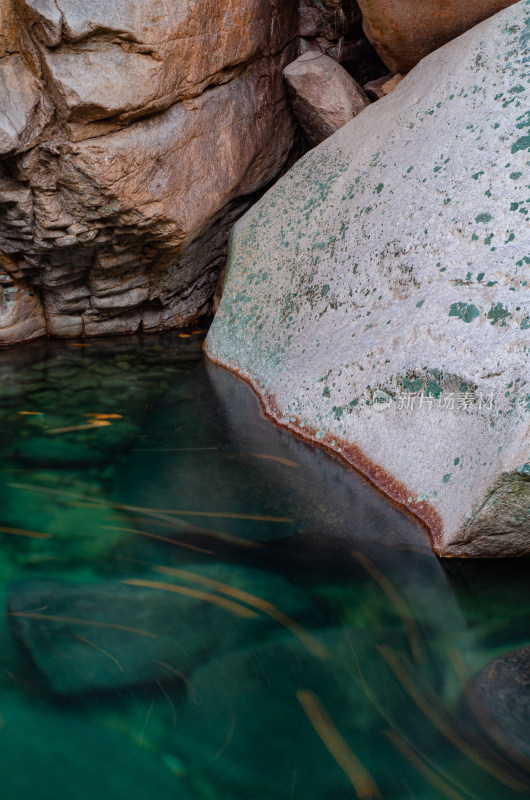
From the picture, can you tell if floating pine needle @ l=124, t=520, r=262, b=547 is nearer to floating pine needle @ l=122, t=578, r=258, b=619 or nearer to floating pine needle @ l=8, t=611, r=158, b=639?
floating pine needle @ l=122, t=578, r=258, b=619

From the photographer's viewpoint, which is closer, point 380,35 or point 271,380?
point 271,380

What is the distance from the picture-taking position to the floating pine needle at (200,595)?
192cm

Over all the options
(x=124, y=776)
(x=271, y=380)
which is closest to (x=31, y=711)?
(x=124, y=776)

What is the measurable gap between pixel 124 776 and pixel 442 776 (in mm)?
651

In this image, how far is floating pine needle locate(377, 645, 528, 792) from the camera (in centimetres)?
143

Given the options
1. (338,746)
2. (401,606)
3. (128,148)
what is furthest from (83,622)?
(128,148)

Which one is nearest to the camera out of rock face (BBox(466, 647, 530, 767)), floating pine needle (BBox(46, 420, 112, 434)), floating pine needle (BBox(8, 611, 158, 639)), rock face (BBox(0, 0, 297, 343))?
rock face (BBox(466, 647, 530, 767))

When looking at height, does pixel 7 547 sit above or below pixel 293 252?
below

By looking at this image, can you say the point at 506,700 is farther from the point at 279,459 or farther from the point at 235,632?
the point at 279,459

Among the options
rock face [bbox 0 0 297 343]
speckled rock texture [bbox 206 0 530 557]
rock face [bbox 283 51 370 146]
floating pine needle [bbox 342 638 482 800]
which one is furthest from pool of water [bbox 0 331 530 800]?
rock face [bbox 283 51 370 146]

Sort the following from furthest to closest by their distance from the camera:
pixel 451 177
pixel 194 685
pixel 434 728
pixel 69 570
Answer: pixel 451 177, pixel 69 570, pixel 194 685, pixel 434 728

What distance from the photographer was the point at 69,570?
210 centimetres

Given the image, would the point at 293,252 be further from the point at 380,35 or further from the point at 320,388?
the point at 380,35

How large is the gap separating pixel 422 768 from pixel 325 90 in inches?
137
